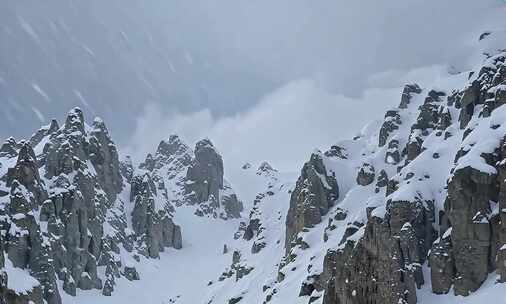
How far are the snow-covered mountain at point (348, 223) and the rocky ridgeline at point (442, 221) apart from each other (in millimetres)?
152

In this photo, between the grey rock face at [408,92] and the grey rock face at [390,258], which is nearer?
the grey rock face at [390,258]

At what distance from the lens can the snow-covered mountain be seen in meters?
72.9

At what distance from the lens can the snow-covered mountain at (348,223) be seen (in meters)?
72.9

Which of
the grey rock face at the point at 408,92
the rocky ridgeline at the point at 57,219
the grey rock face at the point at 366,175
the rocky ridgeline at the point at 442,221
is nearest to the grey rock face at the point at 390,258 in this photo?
the rocky ridgeline at the point at 442,221

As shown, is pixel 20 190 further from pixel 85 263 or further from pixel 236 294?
pixel 236 294

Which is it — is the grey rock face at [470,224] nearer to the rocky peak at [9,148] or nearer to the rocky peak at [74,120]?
the rocky peak at [74,120]

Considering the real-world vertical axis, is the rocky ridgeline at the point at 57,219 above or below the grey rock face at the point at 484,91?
above

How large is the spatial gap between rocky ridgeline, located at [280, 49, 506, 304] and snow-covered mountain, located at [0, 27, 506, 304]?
0.15 metres

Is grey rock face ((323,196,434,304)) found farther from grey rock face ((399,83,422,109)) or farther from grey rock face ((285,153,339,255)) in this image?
grey rock face ((399,83,422,109))

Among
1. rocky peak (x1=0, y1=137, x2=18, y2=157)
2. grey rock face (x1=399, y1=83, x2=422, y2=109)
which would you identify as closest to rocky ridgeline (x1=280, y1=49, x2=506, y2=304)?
grey rock face (x1=399, y1=83, x2=422, y2=109)

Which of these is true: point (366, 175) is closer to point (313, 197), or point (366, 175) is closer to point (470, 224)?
point (313, 197)

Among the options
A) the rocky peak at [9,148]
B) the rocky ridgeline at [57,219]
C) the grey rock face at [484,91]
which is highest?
the rocky peak at [9,148]

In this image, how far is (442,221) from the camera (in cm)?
7962

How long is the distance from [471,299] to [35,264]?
3794 inches
